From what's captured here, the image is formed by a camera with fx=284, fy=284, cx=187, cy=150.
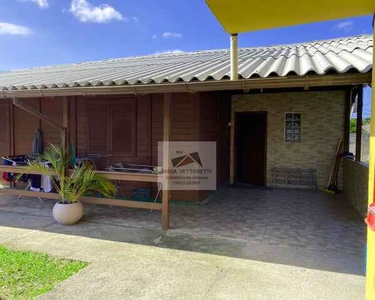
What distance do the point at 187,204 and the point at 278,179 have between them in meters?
3.60

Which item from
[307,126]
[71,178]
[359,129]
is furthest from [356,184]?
[71,178]

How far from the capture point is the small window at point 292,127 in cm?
855

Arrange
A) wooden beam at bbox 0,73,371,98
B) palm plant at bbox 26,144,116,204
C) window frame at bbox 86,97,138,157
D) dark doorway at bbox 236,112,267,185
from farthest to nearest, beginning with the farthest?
dark doorway at bbox 236,112,267,185
window frame at bbox 86,97,138,157
palm plant at bbox 26,144,116,204
wooden beam at bbox 0,73,371,98

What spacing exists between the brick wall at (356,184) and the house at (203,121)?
70 millimetres

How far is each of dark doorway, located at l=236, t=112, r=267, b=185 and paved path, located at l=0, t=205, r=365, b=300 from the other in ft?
16.8

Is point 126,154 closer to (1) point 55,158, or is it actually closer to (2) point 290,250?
(1) point 55,158

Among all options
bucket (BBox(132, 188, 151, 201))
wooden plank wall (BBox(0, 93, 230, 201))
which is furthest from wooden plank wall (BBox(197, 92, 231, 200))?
bucket (BBox(132, 188, 151, 201))

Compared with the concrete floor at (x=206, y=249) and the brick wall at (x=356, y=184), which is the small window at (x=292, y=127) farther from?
the concrete floor at (x=206, y=249)

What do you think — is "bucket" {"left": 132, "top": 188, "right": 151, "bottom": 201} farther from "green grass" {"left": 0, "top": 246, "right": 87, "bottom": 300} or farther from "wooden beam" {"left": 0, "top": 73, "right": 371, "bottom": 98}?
"green grass" {"left": 0, "top": 246, "right": 87, "bottom": 300}

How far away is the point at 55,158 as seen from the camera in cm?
530

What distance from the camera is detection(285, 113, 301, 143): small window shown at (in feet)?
28.1

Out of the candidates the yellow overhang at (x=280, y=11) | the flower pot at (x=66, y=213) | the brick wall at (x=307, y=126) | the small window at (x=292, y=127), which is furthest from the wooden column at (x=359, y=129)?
the flower pot at (x=66, y=213)

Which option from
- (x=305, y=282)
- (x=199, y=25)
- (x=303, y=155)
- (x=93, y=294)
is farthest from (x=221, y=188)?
(x=199, y=25)

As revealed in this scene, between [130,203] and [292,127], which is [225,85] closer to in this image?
[130,203]
